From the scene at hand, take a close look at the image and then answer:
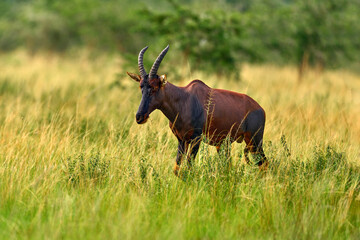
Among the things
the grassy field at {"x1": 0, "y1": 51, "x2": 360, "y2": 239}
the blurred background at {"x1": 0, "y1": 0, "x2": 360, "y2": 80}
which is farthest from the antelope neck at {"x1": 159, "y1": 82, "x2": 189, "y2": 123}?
the blurred background at {"x1": 0, "y1": 0, "x2": 360, "y2": 80}

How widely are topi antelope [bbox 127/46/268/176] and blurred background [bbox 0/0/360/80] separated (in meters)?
4.45

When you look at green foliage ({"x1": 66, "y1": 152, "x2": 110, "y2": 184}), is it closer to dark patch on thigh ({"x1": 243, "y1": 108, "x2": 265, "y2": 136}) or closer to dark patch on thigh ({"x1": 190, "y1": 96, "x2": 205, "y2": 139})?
dark patch on thigh ({"x1": 190, "y1": 96, "x2": 205, "y2": 139})

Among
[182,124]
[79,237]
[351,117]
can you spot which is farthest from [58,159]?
[351,117]

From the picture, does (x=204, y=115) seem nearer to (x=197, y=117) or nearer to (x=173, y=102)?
(x=197, y=117)

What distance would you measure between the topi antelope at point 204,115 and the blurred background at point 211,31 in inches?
175

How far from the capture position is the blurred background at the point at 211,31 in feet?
42.0

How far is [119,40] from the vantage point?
22.7 m

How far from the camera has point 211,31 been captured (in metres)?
13.0

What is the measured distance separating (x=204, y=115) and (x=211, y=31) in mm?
8153

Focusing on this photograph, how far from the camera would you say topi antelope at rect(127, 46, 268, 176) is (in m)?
5.09

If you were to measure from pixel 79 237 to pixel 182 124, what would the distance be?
5.64 feet

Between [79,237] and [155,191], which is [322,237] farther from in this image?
[79,237]

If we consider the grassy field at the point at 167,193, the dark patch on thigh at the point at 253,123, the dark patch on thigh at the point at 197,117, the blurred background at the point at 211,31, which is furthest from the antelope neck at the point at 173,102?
the blurred background at the point at 211,31

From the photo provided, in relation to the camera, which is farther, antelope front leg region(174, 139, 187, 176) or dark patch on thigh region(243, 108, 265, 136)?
dark patch on thigh region(243, 108, 265, 136)
